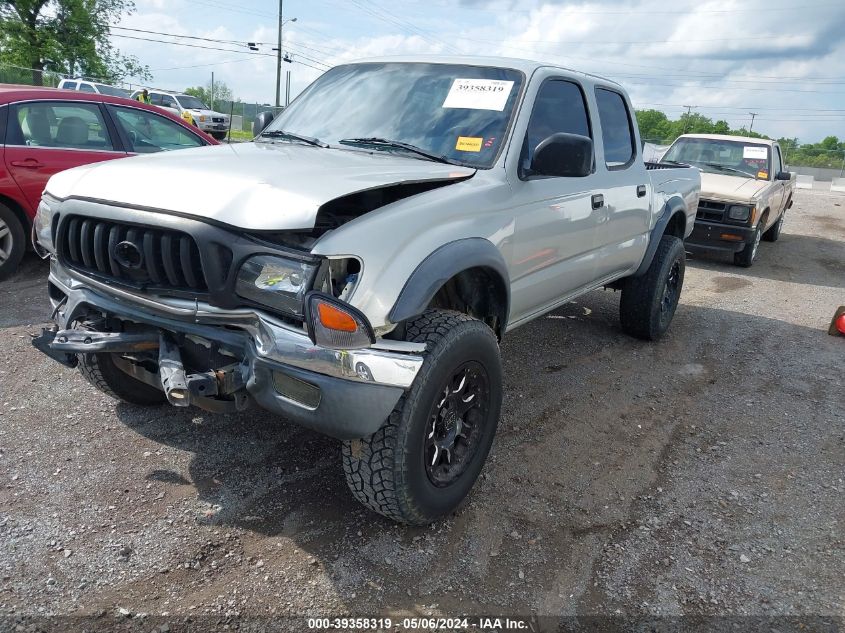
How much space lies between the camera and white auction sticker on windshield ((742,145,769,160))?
1026cm

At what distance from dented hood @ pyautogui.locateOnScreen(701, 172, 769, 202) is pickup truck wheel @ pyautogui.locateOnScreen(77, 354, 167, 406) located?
8.17 m

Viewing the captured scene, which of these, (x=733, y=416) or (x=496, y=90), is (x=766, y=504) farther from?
(x=496, y=90)

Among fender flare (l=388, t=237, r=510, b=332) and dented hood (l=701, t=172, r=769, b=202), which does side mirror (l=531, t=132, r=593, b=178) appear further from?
dented hood (l=701, t=172, r=769, b=202)

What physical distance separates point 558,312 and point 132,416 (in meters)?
4.08

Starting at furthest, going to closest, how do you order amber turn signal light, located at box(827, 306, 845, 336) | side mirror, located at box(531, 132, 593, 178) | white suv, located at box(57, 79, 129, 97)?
1. white suv, located at box(57, 79, 129, 97)
2. amber turn signal light, located at box(827, 306, 845, 336)
3. side mirror, located at box(531, 132, 593, 178)

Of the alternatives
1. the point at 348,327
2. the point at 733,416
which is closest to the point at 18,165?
the point at 348,327

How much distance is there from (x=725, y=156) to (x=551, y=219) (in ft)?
26.9

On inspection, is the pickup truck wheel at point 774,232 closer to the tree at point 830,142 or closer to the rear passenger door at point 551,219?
the rear passenger door at point 551,219

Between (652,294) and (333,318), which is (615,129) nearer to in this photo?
(652,294)

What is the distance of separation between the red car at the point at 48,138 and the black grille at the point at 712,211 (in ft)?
23.3

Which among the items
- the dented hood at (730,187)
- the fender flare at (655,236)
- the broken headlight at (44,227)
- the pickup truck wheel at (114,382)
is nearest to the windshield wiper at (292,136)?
the broken headlight at (44,227)

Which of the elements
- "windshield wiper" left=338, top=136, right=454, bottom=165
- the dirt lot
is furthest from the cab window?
"windshield wiper" left=338, top=136, right=454, bottom=165

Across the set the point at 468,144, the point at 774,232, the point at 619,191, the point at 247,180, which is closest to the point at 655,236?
the point at 619,191

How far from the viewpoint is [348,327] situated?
7.33 feet
